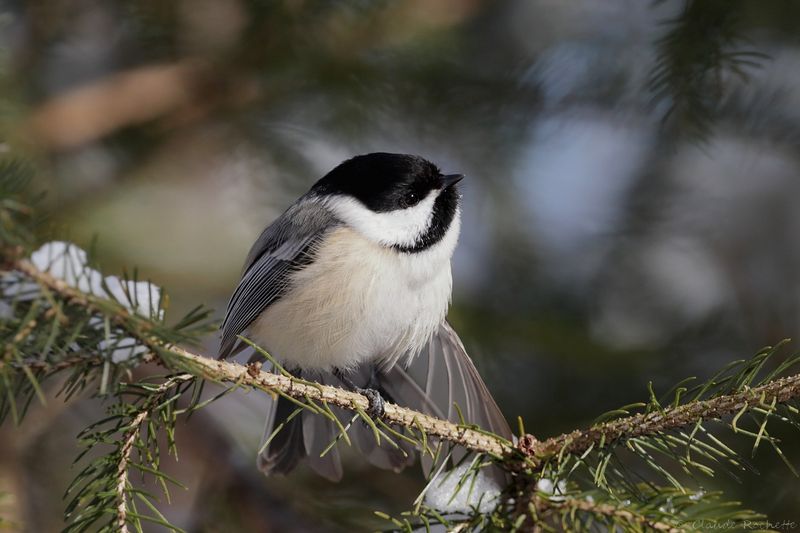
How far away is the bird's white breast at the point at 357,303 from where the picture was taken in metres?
1.46

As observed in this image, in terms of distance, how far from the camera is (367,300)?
4.78ft

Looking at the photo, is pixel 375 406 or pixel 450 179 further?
pixel 450 179

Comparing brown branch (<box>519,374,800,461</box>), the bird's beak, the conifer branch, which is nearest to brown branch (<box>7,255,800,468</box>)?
brown branch (<box>519,374,800,461</box>)

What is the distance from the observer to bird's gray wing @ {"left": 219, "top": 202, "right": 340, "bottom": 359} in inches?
61.4

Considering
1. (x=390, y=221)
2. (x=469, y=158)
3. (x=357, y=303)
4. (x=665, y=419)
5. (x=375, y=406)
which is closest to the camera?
(x=665, y=419)

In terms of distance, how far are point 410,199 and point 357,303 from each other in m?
0.26

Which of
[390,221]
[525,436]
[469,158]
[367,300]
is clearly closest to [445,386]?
[367,300]

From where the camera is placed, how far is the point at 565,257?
202cm

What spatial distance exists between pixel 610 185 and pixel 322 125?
2.61 ft

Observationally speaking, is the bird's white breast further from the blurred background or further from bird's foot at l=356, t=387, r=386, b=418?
the blurred background

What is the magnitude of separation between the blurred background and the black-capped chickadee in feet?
0.90

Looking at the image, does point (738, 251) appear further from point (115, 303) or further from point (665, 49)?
point (115, 303)

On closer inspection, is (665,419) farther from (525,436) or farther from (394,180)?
(394,180)

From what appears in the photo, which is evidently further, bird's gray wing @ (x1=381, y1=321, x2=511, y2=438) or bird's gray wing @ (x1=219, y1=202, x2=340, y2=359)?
bird's gray wing @ (x1=219, y1=202, x2=340, y2=359)
